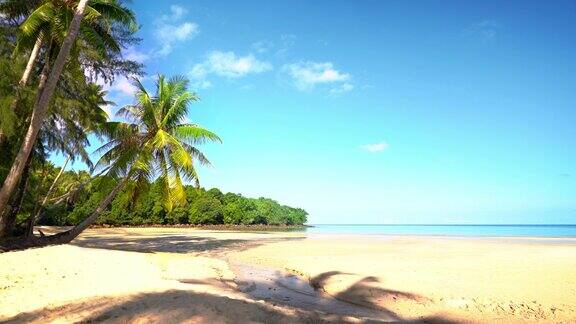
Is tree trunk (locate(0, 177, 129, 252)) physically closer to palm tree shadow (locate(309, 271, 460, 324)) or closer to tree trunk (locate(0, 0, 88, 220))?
tree trunk (locate(0, 0, 88, 220))

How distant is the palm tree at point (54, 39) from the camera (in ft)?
42.6

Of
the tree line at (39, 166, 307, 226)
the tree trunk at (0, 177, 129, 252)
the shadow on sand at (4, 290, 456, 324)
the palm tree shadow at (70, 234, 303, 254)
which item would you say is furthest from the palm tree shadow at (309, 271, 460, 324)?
the tree line at (39, 166, 307, 226)

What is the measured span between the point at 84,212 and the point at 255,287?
4895 centimetres

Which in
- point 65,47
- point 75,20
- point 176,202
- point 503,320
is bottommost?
point 503,320

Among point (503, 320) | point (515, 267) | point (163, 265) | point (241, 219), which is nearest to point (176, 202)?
point (163, 265)

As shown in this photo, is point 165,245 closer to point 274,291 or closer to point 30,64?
point 30,64

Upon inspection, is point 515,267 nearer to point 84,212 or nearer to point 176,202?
point 176,202

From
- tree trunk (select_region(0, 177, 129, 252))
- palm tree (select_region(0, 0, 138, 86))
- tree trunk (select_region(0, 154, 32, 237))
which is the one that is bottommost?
tree trunk (select_region(0, 177, 129, 252))

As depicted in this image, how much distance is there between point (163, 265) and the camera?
14930mm

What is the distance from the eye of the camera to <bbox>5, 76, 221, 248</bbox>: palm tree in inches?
826

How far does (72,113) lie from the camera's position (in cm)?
1772

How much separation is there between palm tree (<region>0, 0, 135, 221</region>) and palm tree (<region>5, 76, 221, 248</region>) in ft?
16.0

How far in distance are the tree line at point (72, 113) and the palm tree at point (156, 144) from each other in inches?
2.0

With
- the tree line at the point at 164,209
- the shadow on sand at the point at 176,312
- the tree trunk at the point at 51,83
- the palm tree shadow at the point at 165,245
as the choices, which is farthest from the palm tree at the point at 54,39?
the tree line at the point at 164,209
